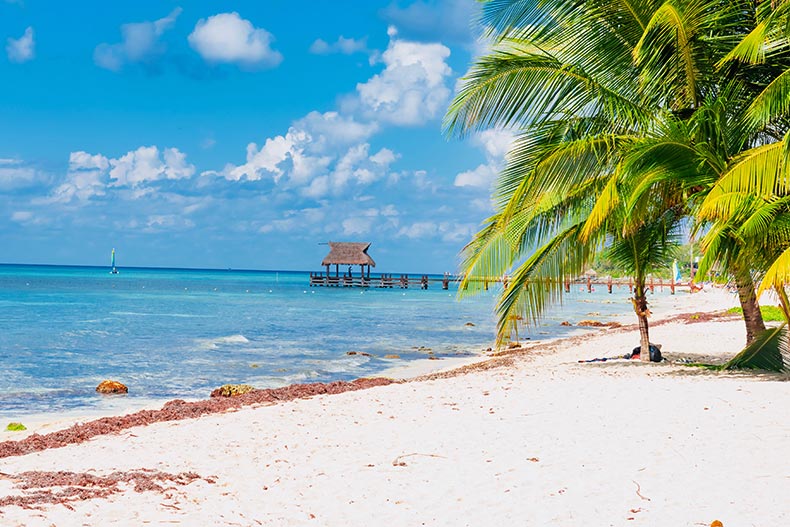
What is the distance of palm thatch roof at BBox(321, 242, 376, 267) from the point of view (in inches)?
2830

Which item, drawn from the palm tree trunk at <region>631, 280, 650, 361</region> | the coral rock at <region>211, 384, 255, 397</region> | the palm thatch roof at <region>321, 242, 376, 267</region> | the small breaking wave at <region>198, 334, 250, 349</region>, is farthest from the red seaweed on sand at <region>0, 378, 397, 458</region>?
the palm thatch roof at <region>321, 242, 376, 267</region>

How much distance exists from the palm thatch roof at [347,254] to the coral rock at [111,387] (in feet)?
190

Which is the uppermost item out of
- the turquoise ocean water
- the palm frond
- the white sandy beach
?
the palm frond

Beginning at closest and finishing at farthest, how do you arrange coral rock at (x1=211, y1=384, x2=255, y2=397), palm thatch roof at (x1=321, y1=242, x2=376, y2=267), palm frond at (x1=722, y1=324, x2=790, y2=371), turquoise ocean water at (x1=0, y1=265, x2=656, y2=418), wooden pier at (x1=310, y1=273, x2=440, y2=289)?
1. palm frond at (x1=722, y1=324, x2=790, y2=371)
2. coral rock at (x1=211, y1=384, x2=255, y2=397)
3. turquoise ocean water at (x1=0, y1=265, x2=656, y2=418)
4. palm thatch roof at (x1=321, y1=242, x2=376, y2=267)
5. wooden pier at (x1=310, y1=273, x2=440, y2=289)

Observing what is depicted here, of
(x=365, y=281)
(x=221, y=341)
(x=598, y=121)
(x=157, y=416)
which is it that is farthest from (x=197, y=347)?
(x=365, y=281)

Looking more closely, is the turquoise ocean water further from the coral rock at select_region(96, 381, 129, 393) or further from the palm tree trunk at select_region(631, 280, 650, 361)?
the palm tree trunk at select_region(631, 280, 650, 361)

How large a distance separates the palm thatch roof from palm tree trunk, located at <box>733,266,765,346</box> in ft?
204

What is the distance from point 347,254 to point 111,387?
58.9 meters

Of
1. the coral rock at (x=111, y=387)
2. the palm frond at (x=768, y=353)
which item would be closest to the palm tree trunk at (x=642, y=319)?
the palm frond at (x=768, y=353)

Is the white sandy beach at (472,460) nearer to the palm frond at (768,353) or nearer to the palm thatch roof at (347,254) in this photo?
the palm frond at (768,353)

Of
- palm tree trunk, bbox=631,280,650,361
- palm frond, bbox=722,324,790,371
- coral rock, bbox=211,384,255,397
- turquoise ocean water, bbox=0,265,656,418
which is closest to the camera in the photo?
palm frond, bbox=722,324,790,371

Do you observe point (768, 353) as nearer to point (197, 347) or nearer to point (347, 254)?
point (197, 347)

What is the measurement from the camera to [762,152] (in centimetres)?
688

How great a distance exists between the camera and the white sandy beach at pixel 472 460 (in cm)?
445
